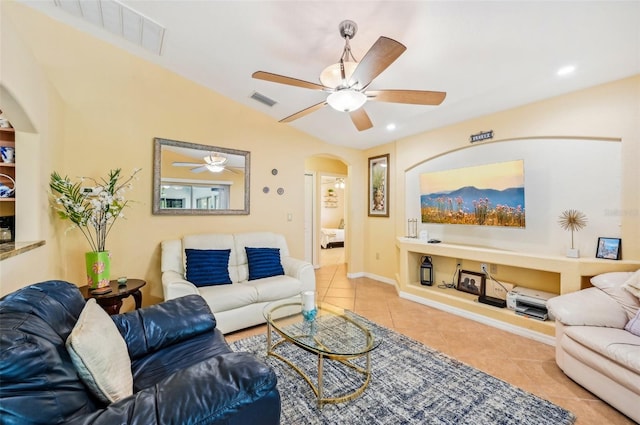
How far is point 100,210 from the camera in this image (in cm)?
261

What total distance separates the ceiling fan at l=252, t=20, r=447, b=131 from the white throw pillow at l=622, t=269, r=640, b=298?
213 cm

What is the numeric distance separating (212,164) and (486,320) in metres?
4.02

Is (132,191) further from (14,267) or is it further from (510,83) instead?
(510,83)

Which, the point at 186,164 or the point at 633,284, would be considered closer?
the point at 633,284

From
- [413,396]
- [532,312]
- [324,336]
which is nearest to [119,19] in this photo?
[324,336]

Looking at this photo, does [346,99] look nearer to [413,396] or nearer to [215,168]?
[413,396]

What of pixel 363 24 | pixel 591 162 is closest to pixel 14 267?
pixel 363 24

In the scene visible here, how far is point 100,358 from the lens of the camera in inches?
45.1

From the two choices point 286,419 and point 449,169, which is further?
point 449,169

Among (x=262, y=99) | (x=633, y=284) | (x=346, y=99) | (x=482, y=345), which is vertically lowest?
(x=482, y=345)

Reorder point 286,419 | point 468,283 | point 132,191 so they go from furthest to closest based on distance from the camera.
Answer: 1. point 468,283
2. point 132,191
3. point 286,419

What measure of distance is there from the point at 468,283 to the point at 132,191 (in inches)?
177

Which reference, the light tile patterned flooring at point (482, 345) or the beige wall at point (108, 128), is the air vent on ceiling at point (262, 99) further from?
the light tile patterned flooring at point (482, 345)

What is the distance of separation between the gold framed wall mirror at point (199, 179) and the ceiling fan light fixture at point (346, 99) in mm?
2260
